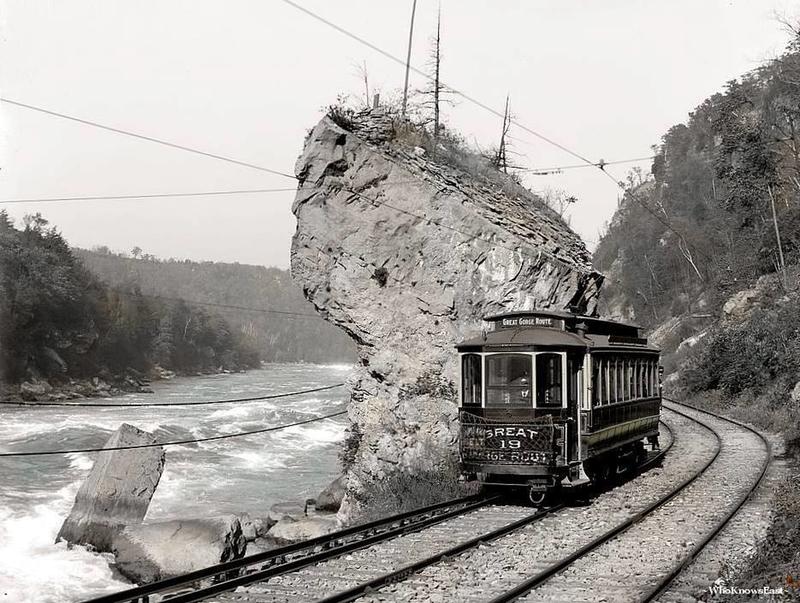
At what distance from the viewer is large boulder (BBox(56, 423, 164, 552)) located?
1806 cm

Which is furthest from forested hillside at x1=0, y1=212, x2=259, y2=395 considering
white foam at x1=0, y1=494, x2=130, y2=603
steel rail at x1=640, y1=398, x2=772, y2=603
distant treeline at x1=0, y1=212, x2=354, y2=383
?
steel rail at x1=640, y1=398, x2=772, y2=603

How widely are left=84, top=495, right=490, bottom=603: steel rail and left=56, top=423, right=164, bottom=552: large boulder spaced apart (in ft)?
23.9

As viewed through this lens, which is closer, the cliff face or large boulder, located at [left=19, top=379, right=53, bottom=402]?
the cliff face

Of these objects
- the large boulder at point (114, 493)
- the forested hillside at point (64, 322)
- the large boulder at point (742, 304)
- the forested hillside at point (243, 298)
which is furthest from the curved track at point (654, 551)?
the forested hillside at point (243, 298)

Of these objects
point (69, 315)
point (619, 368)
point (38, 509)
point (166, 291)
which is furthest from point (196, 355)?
point (619, 368)

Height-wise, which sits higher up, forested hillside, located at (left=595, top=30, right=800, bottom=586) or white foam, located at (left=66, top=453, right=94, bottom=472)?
forested hillside, located at (left=595, top=30, right=800, bottom=586)

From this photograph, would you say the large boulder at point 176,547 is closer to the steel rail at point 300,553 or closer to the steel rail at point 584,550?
the steel rail at point 300,553

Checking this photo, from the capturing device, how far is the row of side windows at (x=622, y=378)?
1566 cm

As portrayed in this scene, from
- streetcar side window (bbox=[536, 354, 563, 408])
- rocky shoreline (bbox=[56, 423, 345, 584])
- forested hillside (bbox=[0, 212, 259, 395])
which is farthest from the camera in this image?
forested hillside (bbox=[0, 212, 259, 395])

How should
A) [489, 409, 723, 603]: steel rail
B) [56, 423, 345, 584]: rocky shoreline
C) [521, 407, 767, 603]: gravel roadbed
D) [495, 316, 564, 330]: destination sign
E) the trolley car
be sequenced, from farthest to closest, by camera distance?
[495, 316, 564, 330]: destination sign → [56, 423, 345, 584]: rocky shoreline → the trolley car → [521, 407, 767, 603]: gravel roadbed → [489, 409, 723, 603]: steel rail

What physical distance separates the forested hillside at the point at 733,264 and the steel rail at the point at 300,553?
509cm

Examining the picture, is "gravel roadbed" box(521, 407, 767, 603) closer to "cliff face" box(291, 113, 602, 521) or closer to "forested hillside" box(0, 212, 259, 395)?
"cliff face" box(291, 113, 602, 521)

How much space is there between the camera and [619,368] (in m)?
17.4

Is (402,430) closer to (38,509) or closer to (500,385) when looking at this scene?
(500,385)
